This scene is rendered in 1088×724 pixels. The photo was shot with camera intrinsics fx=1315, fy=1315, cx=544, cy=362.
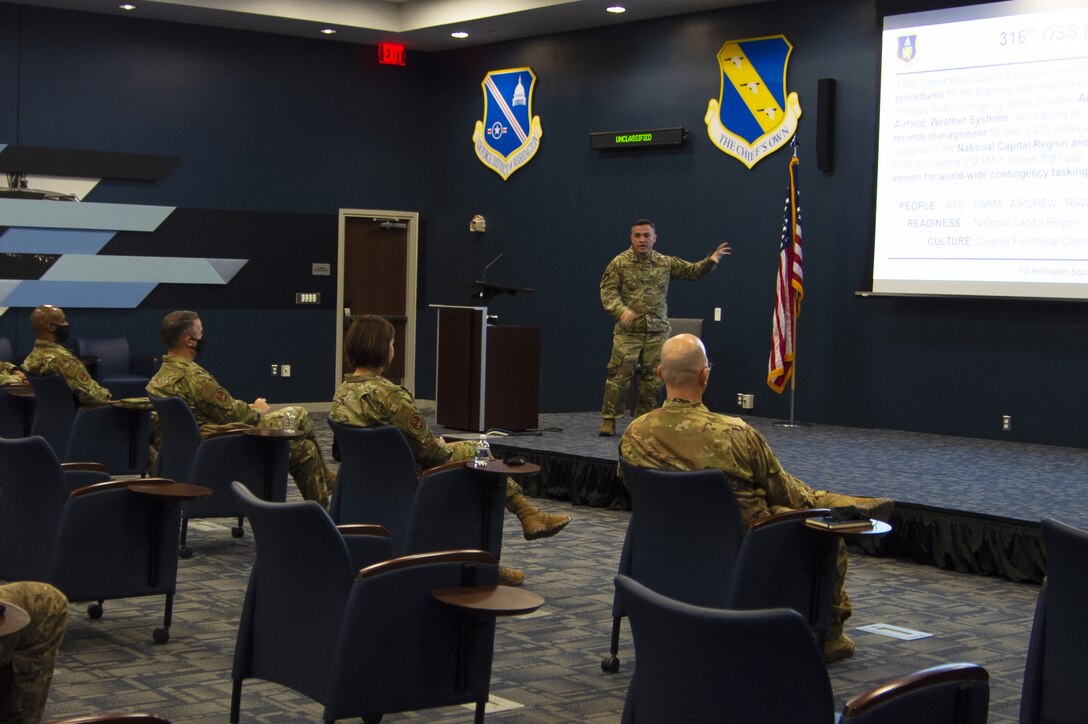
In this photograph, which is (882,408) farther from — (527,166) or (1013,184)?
(527,166)

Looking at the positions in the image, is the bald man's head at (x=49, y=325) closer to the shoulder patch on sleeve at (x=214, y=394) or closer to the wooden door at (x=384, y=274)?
the shoulder patch on sleeve at (x=214, y=394)

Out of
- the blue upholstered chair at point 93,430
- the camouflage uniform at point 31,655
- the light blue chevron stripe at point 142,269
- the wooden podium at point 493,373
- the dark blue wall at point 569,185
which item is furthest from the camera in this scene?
the light blue chevron stripe at point 142,269

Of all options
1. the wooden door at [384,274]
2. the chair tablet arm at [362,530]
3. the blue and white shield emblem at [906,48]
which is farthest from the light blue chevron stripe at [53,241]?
the chair tablet arm at [362,530]

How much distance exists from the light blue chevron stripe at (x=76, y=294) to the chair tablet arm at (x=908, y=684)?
1115 centimetres

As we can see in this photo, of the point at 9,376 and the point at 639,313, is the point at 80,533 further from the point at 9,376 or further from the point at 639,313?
the point at 639,313

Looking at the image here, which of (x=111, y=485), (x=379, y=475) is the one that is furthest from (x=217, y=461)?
(x=111, y=485)

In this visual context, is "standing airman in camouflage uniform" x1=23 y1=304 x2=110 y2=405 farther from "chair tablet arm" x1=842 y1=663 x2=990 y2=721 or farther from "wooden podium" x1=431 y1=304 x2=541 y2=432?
"chair tablet arm" x1=842 y1=663 x2=990 y2=721

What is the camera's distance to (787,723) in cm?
237

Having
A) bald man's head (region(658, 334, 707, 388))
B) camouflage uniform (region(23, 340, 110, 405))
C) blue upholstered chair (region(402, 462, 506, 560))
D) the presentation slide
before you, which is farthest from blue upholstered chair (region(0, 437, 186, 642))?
the presentation slide

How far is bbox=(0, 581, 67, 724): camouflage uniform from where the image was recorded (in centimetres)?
288

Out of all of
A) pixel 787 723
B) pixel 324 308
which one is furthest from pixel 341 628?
pixel 324 308

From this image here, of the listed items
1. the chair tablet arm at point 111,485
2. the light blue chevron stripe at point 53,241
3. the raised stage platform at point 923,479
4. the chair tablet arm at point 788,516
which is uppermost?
the light blue chevron stripe at point 53,241

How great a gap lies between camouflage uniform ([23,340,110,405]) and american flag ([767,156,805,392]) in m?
5.19

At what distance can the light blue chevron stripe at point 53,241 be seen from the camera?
1201 cm
